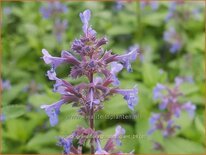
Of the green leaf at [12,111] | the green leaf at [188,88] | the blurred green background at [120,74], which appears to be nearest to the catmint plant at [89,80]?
the green leaf at [12,111]

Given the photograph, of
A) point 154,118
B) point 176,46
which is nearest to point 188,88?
point 154,118

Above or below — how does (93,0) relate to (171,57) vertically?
above

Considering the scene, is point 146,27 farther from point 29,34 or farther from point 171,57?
point 29,34

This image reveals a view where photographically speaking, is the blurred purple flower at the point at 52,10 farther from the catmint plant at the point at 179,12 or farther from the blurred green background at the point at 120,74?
the catmint plant at the point at 179,12

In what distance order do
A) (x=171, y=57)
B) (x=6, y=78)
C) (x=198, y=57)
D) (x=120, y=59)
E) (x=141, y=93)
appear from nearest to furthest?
1. (x=120, y=59)
2. (x=141, y=93)
3. (x=6, y=78)
4. (x=198, y=57)
5. (x=171, y=57)

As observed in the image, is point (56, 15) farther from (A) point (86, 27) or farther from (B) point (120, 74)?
(A) point (86, 27)

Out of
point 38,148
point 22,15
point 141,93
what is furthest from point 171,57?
point 38,148
